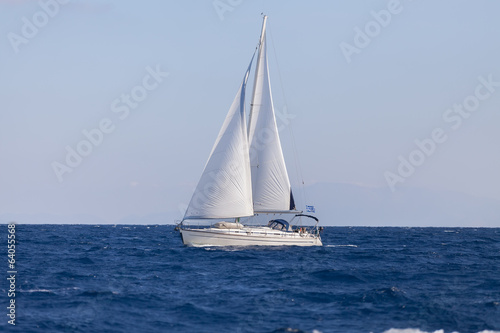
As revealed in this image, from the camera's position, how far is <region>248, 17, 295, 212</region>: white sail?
2138 inches

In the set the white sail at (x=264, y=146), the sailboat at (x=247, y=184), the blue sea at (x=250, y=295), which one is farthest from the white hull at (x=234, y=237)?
the blue sea at (x=250, y=295)

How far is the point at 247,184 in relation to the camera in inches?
2083

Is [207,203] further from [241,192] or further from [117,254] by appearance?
[117,254]

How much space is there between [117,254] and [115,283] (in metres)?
20.6

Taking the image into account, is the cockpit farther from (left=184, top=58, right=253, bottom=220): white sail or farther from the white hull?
(left=184, top=58, right=253, bottom=220): white sail

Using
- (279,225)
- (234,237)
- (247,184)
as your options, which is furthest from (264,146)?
(234,237)

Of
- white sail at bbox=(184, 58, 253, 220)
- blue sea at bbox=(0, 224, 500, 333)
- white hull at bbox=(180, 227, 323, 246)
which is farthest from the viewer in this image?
white sail at bbox=(184, 58, 253, 220)

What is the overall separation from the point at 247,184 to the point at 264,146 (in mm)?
4122

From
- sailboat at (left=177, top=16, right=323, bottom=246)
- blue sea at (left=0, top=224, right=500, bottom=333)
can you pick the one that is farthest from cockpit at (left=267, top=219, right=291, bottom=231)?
blue sea at (left=0, top=224, right=500, bottom=333)

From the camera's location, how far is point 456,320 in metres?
24.2

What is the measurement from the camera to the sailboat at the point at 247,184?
51281 millimetres

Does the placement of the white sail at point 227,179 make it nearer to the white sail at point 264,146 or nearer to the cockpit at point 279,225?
the white sail at point 264,146

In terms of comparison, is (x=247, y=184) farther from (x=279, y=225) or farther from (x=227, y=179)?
(x=279, y=225)

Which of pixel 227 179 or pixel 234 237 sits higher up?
pixel 227 179
